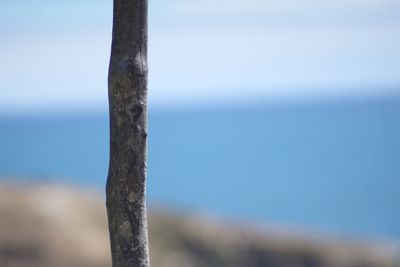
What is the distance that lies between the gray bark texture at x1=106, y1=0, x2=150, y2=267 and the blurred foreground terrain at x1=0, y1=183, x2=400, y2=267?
28.5m

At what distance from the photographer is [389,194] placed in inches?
4988

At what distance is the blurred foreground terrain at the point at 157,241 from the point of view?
33.2 meters

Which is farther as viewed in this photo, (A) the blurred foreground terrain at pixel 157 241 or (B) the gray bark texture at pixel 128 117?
(A) the blurred foreground terrain at pixel 157 241

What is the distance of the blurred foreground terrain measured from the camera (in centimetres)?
3322

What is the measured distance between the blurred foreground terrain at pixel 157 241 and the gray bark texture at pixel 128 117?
1123 inches

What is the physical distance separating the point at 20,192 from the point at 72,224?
8.53 feet

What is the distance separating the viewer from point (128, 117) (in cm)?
432

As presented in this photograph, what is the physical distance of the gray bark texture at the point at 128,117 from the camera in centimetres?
429

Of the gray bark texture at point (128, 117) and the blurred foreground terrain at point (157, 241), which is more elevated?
the blurred foreground terrain at point (157, 241)

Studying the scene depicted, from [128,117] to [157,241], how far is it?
116 ft

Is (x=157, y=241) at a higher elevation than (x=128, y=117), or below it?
higher

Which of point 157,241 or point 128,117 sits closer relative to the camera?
point 128,117

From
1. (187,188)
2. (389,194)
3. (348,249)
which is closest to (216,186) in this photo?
(187,188)

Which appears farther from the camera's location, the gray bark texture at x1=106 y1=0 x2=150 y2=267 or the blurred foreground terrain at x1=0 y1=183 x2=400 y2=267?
the blurred foreground terrain at x1=0 y1=183 x2=400 y2=267
